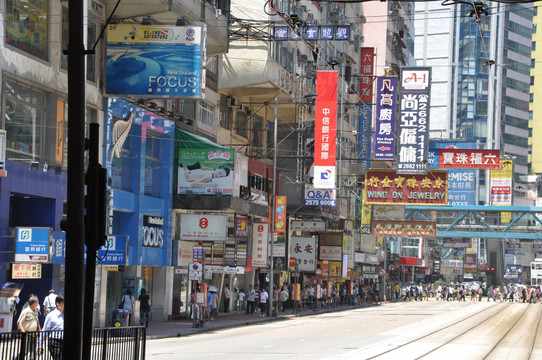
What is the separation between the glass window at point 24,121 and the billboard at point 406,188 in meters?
28.7

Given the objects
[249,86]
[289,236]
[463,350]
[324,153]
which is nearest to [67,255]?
[463,350]

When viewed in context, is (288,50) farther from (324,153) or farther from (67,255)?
(67,255)

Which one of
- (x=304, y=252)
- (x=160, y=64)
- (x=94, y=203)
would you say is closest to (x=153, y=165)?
(x=160, y=64)

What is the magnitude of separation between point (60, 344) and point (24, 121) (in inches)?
640

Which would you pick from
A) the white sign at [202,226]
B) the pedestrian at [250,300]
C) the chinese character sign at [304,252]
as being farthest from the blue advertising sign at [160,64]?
the chinese character sign at [304,252]

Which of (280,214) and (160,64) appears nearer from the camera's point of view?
(160,64)

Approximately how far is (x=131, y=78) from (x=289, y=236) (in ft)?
108

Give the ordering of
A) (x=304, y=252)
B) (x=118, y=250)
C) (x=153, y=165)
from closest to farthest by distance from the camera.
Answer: (x=118, y=250) < (x=153, y=165) < (x=304, y=252)

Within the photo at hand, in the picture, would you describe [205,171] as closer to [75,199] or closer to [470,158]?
[470,158]

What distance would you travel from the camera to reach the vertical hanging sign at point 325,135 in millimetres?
55406

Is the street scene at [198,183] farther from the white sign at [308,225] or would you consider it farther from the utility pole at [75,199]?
the white sign at [308,225]

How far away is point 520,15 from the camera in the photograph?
172625 millimetres

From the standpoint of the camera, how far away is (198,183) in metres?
45.0

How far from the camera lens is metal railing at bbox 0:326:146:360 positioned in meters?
15.3
